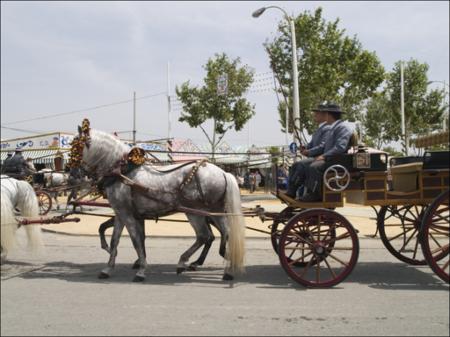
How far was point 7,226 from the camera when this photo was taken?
6.11 metres

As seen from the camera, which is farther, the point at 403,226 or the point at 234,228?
the point at 403,226

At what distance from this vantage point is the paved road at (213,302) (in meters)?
4.09

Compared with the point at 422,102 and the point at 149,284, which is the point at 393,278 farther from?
the point at 422,102

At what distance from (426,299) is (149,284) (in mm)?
3184

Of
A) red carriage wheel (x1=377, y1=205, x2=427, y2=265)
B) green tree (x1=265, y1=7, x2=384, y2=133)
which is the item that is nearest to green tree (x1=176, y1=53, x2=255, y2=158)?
green tree (x1=265, y1=7, x2=384, y2=133)

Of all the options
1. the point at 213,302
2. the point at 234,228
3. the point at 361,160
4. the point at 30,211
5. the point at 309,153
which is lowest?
the point at 213,302

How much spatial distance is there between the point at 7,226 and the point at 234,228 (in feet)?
9.87

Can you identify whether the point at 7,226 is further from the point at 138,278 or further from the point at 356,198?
the point at 356,198

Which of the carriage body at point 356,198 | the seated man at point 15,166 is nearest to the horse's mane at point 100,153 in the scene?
the carriage body at point 356,198

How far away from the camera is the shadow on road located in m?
5.69

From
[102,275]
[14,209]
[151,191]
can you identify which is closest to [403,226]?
[151,191]

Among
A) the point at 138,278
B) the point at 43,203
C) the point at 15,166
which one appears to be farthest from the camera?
the point at 43,203

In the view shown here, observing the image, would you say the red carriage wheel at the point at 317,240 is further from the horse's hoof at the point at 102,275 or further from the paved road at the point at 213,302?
the horse's hoof at the point at 102,275

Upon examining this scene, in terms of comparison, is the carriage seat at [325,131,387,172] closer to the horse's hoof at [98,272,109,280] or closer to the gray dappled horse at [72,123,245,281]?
the gray dappled horse at [72,123,245,281]
